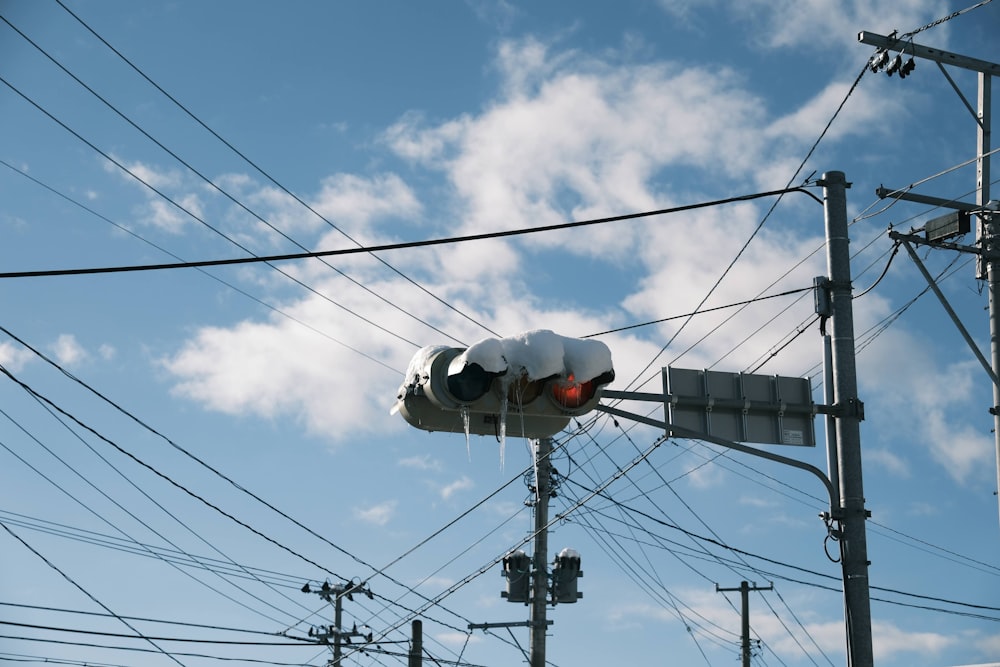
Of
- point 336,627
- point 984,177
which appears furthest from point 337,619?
point 984,177

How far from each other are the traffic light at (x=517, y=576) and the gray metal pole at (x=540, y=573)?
8.4 inches

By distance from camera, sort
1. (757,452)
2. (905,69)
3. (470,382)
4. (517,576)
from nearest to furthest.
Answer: (470,382) < (757,452) < (905,69) < (517,576)

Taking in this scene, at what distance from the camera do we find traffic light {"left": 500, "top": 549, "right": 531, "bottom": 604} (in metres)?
27.2

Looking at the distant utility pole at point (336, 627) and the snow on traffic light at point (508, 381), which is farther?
the distant utility pole at point (336, 627)

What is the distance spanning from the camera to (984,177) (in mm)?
18734

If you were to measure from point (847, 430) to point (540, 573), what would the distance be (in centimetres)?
1608

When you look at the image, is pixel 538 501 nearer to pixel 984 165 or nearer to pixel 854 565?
pixel 984 165

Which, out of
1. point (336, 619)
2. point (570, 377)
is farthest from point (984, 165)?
point (336, 619)

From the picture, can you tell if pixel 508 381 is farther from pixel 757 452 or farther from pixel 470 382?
pixel 757 452

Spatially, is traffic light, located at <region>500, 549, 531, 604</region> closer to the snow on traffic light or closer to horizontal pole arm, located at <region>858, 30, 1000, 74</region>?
horizontal pole arm, located at <region>858, 30, 1000, 74</region>

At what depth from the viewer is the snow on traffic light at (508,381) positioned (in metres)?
9.41

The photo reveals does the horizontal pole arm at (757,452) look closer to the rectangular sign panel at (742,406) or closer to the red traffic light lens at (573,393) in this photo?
the rectangular sign panel at (742,406)

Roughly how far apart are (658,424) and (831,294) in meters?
2.47

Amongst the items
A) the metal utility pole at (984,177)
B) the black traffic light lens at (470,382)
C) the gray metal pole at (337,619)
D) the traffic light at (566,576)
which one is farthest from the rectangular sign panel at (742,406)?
the gray metal pole at (337,619)
